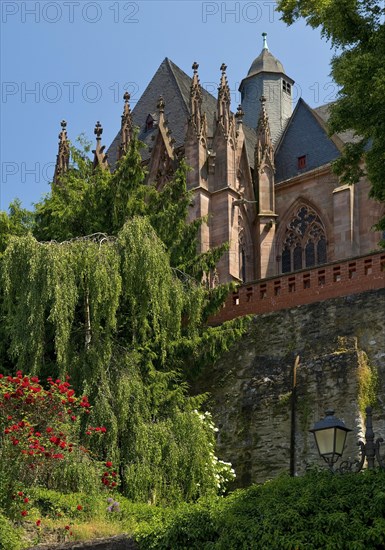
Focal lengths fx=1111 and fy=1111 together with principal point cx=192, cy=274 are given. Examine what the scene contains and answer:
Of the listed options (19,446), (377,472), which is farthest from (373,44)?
(19,446)

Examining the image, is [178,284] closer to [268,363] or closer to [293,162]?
[268,363]

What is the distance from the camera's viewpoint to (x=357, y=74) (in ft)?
52.1

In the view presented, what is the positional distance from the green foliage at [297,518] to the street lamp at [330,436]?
55cm

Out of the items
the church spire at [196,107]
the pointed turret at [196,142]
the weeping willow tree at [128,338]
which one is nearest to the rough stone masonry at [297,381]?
the weeping willow tree at [128,338]

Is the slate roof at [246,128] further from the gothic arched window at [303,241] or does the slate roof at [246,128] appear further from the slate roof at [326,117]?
the gothic arched window at [303,241]

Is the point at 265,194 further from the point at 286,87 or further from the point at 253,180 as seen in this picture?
the point at 286,87

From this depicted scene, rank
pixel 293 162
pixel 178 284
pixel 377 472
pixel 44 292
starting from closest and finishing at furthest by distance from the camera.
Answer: pixel 377 472
pixel 44 292
pixel 178 284
pixel 293 162

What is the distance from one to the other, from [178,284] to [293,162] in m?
18.0

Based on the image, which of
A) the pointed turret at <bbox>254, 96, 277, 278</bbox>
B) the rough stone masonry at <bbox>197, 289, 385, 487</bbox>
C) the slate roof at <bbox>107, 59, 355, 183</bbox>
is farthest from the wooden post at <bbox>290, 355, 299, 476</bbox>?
the slate roof at <bbox>107, 59, 355, 183</bbox>

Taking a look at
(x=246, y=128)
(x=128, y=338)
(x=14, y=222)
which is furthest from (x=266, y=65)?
(x=128, y=338)

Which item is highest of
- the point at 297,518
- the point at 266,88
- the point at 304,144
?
the point at 266,88

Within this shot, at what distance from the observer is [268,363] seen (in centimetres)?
2259

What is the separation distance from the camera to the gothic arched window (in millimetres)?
35844

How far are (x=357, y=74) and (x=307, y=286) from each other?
8.25 m
